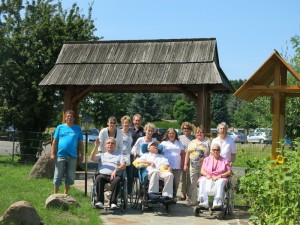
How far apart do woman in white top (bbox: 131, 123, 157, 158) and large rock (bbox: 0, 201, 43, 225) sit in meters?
2.92

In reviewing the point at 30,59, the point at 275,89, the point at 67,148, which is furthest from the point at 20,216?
the point at 30,59

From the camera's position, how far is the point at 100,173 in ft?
27.1

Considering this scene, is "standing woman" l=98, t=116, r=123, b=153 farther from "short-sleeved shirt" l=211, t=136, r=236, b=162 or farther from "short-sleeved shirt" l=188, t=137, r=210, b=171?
"short-sleeved shirt" l=211, t=136, r=236, b=162

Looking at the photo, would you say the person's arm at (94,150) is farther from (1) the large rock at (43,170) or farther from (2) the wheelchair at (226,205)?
(1) the large rock at (43,170)

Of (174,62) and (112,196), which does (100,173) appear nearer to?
(112,196)

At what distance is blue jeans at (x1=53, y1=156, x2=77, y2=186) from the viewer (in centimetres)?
878

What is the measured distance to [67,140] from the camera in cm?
873

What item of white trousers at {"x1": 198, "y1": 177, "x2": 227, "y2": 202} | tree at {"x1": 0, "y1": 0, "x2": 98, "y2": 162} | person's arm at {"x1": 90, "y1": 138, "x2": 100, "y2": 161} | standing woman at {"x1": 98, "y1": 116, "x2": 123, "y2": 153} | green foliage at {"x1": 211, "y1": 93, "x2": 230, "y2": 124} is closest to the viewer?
white trousers at {"x1": 198, "y1": 177, "x2": 227, "y2": 202}

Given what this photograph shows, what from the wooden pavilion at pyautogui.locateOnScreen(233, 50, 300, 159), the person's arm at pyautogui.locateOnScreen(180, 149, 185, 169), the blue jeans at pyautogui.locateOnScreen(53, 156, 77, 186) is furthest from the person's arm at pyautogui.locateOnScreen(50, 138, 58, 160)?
the wooden pavilion at pyautogui.locateOnScreen(233, 50, 300, 159)

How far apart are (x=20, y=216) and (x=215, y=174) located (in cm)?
338

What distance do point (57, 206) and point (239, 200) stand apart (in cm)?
398

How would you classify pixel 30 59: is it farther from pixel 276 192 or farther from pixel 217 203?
pixel 276 192

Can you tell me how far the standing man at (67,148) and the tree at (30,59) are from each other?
24.7 feet

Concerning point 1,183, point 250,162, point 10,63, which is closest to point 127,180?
point 250,162
